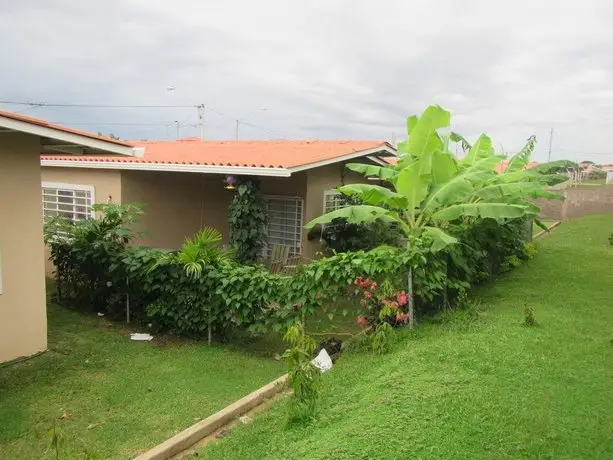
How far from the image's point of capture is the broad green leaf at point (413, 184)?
24.5 feet

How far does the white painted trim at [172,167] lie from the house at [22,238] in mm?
2902

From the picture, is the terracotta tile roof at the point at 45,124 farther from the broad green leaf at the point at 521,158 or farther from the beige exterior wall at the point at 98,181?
the broad green leaf at the point at 521,158

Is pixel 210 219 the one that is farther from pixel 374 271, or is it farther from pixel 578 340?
pixel 578 340

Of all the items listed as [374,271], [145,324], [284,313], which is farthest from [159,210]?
[374,271]

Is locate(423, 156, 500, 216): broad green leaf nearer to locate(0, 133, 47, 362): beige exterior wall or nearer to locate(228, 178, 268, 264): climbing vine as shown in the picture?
locate(228, 178, 268, 264): climbing vine

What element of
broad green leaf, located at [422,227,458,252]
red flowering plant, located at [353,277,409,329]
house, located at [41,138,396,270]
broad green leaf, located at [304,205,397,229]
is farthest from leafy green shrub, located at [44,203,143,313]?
broad green leaf, located at [422,227,458,252]

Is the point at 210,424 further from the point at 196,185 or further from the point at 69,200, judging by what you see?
the point at 69,200

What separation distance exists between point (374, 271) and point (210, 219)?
693cm

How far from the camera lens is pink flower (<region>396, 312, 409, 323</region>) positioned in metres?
6.63

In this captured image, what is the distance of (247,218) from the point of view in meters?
10.1

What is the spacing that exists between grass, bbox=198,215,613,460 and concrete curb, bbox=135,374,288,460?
26 cm

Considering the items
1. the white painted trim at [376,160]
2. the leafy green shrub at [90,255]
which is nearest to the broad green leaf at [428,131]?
the white painted trim at [376,160]

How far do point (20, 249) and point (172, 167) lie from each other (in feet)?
13.5

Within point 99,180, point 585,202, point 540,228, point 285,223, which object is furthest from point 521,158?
point 585,202
